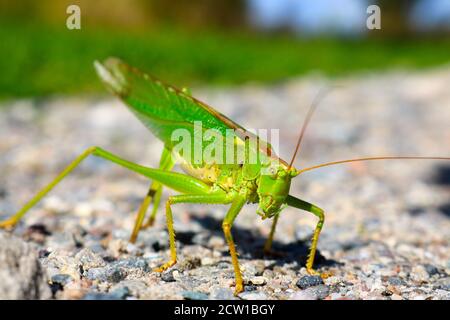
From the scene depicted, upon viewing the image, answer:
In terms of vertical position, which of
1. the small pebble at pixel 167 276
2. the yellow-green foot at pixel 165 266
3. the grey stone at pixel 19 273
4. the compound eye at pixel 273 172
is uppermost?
the compound eye at pixel 273 172

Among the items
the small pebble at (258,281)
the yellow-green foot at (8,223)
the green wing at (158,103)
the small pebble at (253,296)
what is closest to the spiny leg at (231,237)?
the small pebble at (253,296)

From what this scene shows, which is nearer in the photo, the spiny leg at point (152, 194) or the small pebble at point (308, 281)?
the small pebble at point (308, 281)

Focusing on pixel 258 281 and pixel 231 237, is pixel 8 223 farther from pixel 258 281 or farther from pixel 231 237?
pixel 258 281

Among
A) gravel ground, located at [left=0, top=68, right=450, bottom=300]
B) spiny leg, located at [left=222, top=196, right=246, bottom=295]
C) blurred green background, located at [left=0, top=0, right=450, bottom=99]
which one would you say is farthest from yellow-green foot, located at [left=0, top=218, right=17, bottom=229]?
blurred green background, located at [left=0, top=0, right=450, bottom=99]

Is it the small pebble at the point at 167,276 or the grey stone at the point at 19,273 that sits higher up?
the grey stone at the point at 19,273

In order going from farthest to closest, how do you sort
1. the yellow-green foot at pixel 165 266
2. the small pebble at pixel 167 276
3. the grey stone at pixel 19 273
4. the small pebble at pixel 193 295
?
the yellow-green foot at pixel 165 266 → the small pebble at pixel 167 276 → the small pebble at pixel 193 295 → the grey stone at pixel 19 273

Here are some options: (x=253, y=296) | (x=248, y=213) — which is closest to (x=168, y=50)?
(x=248, y=213)

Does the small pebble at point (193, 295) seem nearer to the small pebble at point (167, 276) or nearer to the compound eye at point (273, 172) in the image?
the small pebble at point (167, 276)
